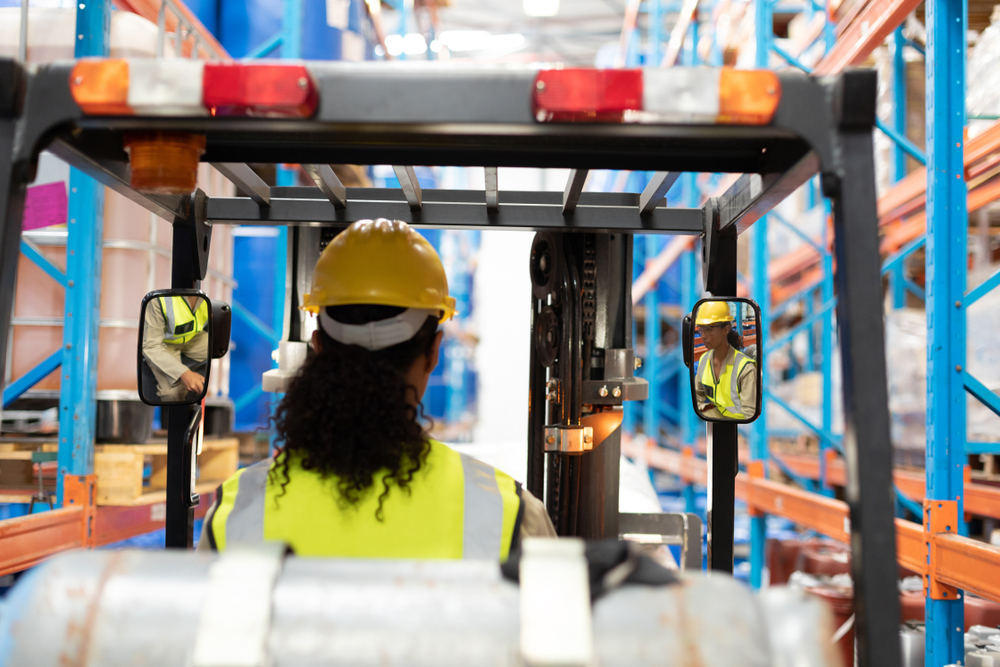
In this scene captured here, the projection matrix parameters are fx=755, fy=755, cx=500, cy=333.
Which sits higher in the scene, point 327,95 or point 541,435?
point 327,95

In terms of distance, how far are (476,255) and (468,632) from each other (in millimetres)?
20723

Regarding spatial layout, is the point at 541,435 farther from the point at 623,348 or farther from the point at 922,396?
the point at 922,396

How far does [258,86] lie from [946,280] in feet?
9.94

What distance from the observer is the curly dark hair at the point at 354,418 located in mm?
1620

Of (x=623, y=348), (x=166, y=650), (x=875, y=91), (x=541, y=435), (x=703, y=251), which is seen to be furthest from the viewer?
(x=541, y=435)

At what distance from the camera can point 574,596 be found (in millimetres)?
1170

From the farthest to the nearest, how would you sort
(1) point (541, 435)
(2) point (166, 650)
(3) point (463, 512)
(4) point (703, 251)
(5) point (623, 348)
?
(1) point (541, 435) → (5) point (623, 348) → (4) point (703, 251) → (3) point (463, 512) → (2) point (166, 650)

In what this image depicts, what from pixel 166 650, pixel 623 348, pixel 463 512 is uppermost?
pixel 623 348

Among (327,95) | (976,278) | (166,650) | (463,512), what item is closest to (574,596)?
(463,512)

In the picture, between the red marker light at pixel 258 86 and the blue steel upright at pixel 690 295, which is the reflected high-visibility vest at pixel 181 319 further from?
the blue steel upright at pixel 690 295

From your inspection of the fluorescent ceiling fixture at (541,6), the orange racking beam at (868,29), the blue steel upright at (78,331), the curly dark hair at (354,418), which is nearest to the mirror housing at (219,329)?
the curly dark hair at (354,418)

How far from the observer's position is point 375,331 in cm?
183

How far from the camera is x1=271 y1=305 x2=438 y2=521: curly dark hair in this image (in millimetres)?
1620

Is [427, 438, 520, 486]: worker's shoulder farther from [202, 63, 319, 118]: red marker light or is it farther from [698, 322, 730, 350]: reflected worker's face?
[698, 322, 730, 350]: reflected worker's face
